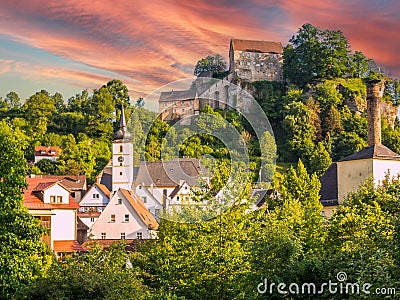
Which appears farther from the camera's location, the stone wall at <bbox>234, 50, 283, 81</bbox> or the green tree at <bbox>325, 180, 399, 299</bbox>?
the stone wall at <bbox>234, 50, 283, 81</bbox>

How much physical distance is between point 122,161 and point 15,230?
63894 millimetres

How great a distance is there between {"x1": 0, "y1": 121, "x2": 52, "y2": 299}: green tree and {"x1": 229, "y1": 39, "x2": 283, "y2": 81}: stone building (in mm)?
107172

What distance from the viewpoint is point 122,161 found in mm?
89562

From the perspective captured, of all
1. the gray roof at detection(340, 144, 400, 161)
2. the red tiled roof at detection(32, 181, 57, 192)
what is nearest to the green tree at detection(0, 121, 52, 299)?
the red tiled roof at detection(32, 181, 57, 192)

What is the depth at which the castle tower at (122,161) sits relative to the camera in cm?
8512

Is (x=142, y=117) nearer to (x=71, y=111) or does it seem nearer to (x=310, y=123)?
(x=310, y=123)

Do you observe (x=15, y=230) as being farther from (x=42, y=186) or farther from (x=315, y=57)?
(x=315, y=57)

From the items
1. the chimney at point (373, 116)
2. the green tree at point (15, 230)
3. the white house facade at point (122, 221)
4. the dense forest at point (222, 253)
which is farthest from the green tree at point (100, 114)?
the green tree at point (15, 230)

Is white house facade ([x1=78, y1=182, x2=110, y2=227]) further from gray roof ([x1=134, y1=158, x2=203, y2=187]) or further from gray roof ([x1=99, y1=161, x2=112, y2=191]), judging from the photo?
gray roof ([x1=99, y1=161, x2=112, y2=191])

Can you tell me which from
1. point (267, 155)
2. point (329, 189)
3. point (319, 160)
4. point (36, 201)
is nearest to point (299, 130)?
point (319, 160)

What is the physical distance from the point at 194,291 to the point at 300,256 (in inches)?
227

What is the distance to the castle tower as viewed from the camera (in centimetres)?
8512

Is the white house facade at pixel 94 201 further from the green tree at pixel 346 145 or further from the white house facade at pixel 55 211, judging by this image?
the green tree at pixel 346 145

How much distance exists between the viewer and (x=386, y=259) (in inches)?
651
